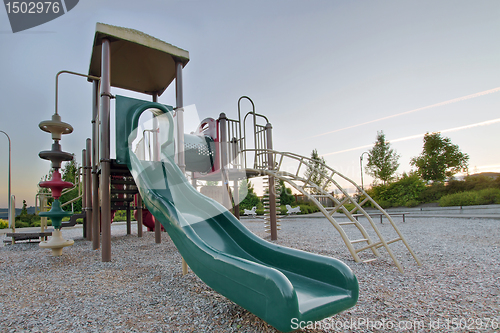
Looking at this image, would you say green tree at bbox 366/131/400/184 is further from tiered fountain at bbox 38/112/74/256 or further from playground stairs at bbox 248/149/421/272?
tiered fountain at bbox 38/112/74/256

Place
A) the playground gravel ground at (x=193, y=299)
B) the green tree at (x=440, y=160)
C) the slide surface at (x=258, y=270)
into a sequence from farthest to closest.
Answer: the green tree at (x=440, y=160)
the playground gravel ground at (x=193, y=299)
the slide surface at (x=258, y=270)

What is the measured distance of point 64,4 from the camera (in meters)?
5.10

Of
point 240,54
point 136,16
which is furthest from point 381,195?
point 136,16

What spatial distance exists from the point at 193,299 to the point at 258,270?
1.41m

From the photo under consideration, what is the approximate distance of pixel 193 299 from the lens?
9.69ft

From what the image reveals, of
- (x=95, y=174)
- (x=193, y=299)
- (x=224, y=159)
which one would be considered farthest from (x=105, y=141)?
(x=193, y=299)

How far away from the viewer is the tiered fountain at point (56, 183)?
5.45 m

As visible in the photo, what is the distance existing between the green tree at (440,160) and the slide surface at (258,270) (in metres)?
29.4

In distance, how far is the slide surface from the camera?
72.4 inches

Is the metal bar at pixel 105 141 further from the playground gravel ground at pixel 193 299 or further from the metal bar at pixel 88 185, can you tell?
the metal bar at pixel 88 185

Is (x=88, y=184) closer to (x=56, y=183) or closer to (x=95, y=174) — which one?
(x=95, y=174)

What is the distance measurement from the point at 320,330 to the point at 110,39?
6605mm

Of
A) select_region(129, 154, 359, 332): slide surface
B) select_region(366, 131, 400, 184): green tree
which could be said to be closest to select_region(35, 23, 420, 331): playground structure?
select_region(129, 154, 359, 332): slide surface

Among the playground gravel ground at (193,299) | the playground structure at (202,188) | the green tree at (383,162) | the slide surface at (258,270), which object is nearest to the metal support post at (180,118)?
the playground structure at (202,188)
